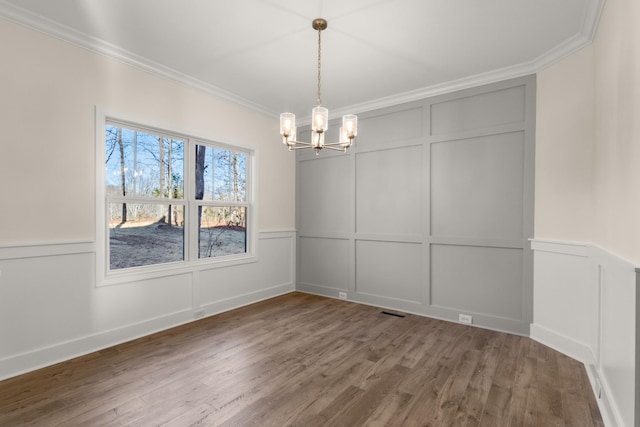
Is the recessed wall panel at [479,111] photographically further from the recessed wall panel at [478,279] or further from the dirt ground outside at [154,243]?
the dirt ground outside at [154,243]

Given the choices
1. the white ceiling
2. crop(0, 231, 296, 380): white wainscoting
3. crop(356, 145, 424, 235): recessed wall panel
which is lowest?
crop(0, 231, 296, 380): white wainscoting

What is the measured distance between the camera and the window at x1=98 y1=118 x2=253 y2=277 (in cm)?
318

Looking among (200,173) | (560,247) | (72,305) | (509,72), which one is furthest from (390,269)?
(72,305)

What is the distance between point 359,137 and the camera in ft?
14.9

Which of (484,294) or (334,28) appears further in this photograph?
(484,294)

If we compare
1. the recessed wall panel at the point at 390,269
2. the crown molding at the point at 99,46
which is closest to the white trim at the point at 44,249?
the crown molding at the point at 99,46

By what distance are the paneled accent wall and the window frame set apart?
3.28 ft

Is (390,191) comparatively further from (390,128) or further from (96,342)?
(96,342)

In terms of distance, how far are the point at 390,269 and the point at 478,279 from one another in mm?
1090

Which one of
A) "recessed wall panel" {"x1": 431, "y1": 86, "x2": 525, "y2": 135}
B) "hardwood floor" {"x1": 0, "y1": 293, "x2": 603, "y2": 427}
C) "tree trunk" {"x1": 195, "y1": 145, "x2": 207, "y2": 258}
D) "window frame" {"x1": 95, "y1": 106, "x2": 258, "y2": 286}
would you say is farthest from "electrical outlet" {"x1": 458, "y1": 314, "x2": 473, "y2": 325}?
"tree trunk" {"x1": 195, "y1": 145, "x2": 207, "y2": 258}

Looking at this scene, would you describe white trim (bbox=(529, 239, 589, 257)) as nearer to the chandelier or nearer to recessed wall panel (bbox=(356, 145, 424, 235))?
recessed wall panel (bbox=(356, 145, 424, 235))

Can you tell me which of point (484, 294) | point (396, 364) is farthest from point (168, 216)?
point (484, 294)

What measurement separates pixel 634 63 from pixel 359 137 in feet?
10.1

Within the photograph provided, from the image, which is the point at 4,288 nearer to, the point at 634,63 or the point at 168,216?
the point at 168,216
